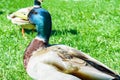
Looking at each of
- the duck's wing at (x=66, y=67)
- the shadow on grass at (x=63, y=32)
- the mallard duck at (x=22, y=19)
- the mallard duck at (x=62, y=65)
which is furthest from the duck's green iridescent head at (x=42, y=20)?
the mallard duck at (x=22, y=19)

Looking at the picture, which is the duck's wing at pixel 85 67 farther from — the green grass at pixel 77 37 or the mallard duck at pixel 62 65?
the green grass at pixel 77 37

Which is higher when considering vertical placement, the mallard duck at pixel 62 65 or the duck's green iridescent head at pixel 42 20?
the duck's green iridescent head at pixel 42 20

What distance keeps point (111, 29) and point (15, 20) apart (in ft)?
6.06

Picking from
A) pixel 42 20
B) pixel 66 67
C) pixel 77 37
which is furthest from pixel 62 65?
pixel 77 37

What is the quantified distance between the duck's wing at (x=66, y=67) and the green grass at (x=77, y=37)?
1.12 metres

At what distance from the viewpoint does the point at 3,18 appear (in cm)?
988

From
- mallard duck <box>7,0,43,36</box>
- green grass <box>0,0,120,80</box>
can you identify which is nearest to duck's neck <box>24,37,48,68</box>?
green grass <box>0,0,120,80</box>

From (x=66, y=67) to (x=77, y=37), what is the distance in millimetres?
3361

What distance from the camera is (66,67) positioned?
13.4ft

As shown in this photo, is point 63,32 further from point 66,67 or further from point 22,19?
point 66,67

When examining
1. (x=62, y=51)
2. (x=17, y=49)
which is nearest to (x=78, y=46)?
(x=17, y=49)

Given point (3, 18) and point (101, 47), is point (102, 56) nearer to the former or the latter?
point (101, 47)

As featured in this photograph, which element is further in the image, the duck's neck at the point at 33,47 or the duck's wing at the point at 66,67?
the duck's neck at the point at 33,47

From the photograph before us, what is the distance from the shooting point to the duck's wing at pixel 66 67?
3.95 m
